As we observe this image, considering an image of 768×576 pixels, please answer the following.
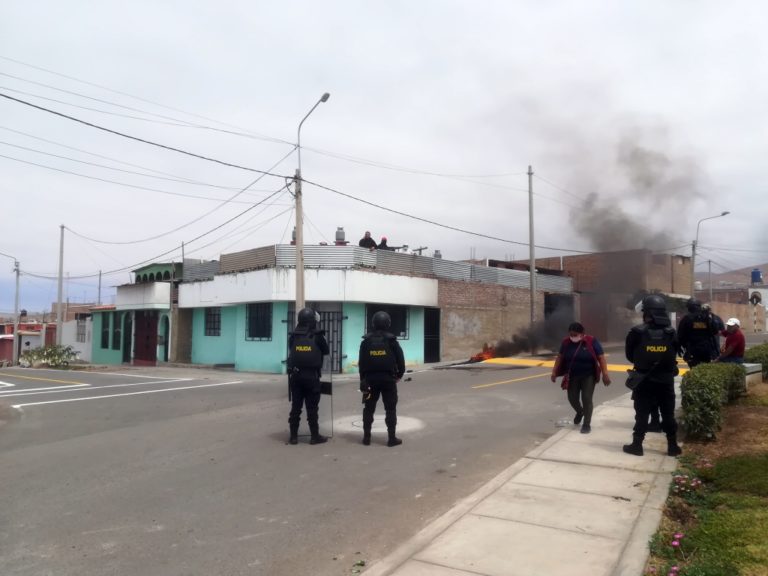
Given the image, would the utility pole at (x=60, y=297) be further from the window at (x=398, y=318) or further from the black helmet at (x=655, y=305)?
the black helmet at (x=655, y=305)

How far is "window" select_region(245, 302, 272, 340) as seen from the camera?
20.2m

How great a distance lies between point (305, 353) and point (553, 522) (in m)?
3.62

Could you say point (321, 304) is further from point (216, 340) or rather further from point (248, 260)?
point (216, 340)

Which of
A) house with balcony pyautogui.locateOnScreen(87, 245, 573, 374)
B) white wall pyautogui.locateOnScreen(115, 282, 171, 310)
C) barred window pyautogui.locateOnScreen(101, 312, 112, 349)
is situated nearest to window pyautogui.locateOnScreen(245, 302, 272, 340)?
house with balcony pyautogui.locateOnScreen(87, 245, 573, 374)

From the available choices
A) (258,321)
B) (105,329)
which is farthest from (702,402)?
(105,329)

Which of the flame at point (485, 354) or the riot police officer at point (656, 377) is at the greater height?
the riot police officer at point (656, 377)

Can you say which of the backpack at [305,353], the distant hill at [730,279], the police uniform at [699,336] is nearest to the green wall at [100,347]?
the backpack at [305,353]

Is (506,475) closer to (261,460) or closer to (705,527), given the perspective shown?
(705,527)

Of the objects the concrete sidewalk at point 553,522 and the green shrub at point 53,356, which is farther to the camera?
the green shrub at point 53,356

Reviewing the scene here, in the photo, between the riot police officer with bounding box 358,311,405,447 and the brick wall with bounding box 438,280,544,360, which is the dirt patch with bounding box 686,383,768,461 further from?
the brick wall with bounding box 438,280,544,360

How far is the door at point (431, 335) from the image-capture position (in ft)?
72.6

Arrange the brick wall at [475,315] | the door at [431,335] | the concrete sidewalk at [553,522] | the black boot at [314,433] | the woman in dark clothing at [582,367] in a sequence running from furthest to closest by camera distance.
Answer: the brick wall at [475,315] < the door at [431,335] < the woman in dark clothing at [582,367] < the black boot at [314,433] < the concrete sidewalk at [553,522]

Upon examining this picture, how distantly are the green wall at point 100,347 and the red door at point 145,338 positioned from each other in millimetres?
2538

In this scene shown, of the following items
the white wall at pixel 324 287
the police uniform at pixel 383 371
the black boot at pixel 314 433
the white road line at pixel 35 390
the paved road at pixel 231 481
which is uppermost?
the white wall at pixel 324 287
